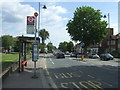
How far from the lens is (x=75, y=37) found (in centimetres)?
5562

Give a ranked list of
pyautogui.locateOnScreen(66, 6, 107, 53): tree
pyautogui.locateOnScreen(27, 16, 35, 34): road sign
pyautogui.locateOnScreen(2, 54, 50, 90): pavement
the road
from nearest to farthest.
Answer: pyautogui.locateOnScreen(2, 54, 50, 90): pavement, the road, pyautogui.locateOnScreen(27, 16, 35, 34): road sign, pyautogui.locateOnScreen(66, 6, 107, 53): tree

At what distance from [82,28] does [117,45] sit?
1534 centimetres

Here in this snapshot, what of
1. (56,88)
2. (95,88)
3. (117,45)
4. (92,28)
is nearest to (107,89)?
(95,88)

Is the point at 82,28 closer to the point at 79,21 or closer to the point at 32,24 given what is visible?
the point at 79,21

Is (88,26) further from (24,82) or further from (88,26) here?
(24,82)

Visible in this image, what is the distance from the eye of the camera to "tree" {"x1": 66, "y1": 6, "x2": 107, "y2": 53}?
53.6 metres

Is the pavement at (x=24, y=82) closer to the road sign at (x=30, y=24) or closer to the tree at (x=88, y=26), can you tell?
the road sign at (x=30, y=24)

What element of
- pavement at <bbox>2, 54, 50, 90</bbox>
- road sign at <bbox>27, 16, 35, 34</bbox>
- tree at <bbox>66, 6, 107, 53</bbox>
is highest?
tree at <bbox>66, 6, 107, 53</bbox>

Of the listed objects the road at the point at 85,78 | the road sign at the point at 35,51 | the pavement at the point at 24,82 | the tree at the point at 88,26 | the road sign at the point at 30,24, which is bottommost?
the road at the point at 85,78

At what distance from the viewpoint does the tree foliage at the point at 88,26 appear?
5359 cm

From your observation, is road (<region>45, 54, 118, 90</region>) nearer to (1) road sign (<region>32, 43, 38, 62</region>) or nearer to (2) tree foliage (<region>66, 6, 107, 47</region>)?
(1) road sign (<region>32, 43, 38, 62</region>)

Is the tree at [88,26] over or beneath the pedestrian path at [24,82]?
over

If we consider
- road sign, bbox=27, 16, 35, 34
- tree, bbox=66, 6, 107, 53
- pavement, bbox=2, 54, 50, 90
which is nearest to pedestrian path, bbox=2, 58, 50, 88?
pavement, bbox=2, 54, 50, 90

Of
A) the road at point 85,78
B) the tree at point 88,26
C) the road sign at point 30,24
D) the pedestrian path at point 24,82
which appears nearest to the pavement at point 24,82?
the pedestrian path at point 24,82
